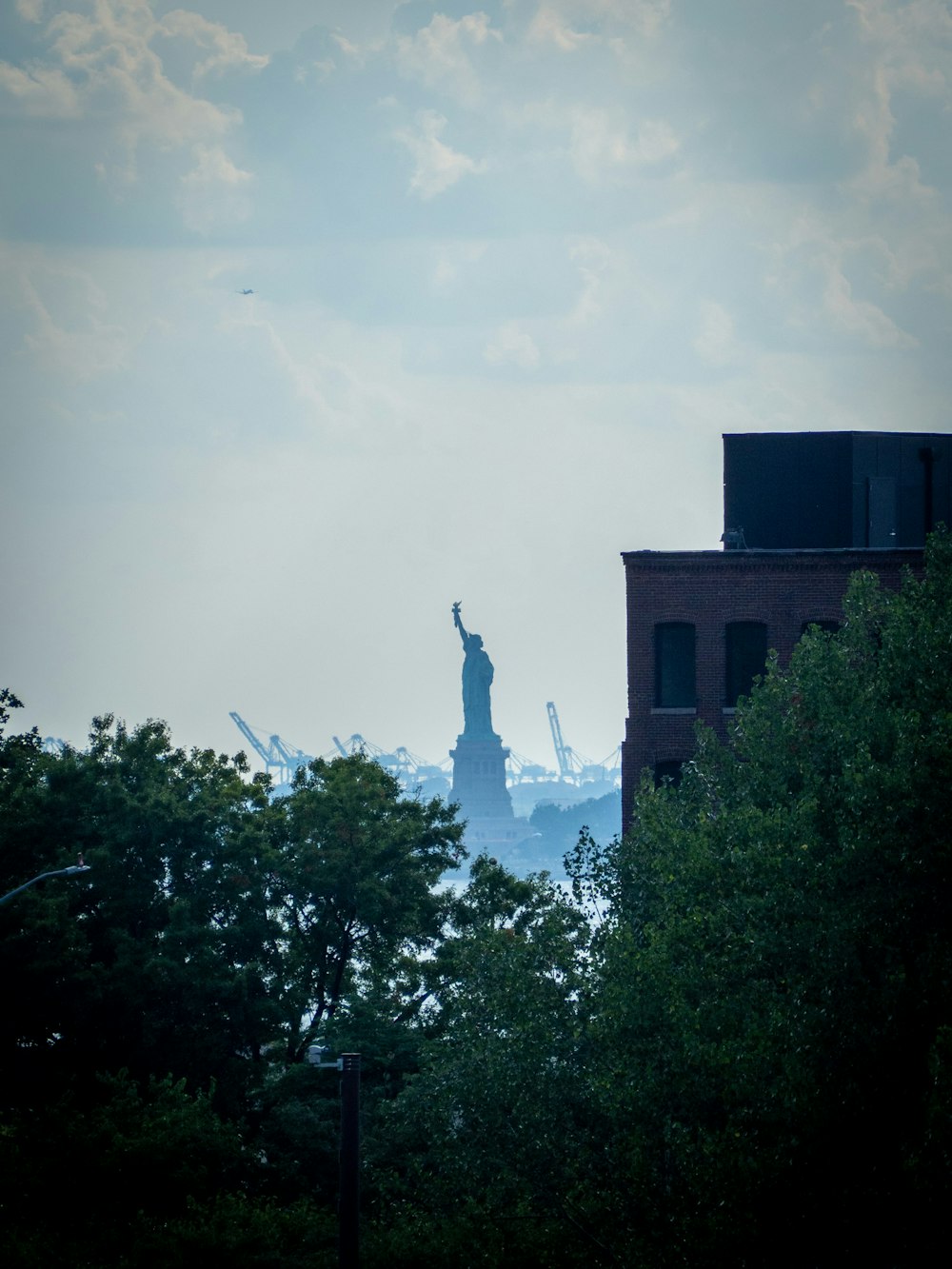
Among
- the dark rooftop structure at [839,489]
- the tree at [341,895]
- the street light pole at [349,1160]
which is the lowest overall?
the street light pole at [349,1160]

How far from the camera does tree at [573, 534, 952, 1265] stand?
20844mm

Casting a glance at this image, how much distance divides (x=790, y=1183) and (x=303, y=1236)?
46.5 ft

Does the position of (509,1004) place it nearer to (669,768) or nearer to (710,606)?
(669,768)

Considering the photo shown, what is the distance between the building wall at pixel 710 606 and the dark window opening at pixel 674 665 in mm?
247

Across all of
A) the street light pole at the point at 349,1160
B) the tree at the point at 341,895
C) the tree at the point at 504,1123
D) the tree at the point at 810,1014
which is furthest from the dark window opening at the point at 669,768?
the street light pole at the point at 349,1160

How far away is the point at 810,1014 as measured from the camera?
72.1ft

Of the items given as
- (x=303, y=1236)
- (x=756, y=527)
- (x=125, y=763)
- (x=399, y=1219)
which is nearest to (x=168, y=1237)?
(x=303, y=1236)

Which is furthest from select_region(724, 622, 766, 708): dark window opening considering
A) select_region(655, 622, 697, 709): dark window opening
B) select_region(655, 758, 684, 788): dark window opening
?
select_region(655, 758, 684, 788): dark window opening

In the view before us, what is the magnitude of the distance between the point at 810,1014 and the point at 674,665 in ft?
93.4

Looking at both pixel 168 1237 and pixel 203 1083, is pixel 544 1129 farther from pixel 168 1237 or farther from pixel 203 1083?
pixel 203 1083

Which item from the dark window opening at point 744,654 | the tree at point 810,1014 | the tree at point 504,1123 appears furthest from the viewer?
the dark window opening at point 744,654

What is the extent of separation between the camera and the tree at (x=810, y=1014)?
2084 cm

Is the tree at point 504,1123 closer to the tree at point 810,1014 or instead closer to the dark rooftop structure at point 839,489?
the tree at point 810,1014

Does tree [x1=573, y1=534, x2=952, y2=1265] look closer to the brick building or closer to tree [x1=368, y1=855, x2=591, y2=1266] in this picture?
tree [x1=368, y1=855, x2=591, y2=1266]
